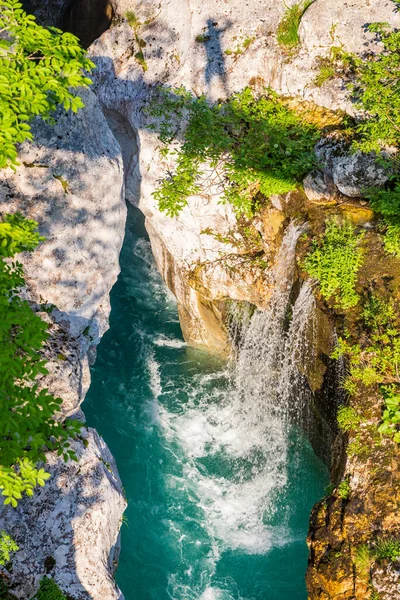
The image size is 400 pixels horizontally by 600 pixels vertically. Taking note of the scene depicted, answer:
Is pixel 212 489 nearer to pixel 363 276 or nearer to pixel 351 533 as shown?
pixel 351 533

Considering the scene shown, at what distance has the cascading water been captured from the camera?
9.23m

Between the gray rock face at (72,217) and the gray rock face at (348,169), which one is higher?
the gray rock face at (348,169)

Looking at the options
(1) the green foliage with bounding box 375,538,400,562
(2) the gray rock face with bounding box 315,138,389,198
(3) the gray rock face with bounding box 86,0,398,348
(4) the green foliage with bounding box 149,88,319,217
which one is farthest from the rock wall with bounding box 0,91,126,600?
(2) the gray rock face with bounding box 315,138,389,198

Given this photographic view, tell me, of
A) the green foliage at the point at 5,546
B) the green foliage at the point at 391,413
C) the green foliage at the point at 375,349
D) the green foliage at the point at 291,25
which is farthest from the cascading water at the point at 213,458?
the green foliage at the point at 291,25

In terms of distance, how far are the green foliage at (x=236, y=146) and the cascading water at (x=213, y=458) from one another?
1.30 m

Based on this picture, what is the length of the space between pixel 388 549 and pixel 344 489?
0.99 metres

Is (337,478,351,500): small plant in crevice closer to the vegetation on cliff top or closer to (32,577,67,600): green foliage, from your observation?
(32,577,67,600): green foliage

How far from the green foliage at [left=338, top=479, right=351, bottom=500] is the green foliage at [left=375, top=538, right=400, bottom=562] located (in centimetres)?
75

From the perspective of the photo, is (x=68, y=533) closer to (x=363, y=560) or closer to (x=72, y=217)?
(x=363, y=560)

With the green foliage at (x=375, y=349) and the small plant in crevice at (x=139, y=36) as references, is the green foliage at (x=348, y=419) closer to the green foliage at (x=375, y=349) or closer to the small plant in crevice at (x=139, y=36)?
the green foliage at (x=375, y=349)

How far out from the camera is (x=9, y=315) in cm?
440

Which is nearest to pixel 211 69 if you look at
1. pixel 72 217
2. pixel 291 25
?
pixel 291 25

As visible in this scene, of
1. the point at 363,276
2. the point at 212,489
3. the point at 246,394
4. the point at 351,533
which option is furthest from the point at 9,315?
the point at 246,394

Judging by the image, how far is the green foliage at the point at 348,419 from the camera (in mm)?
7789
